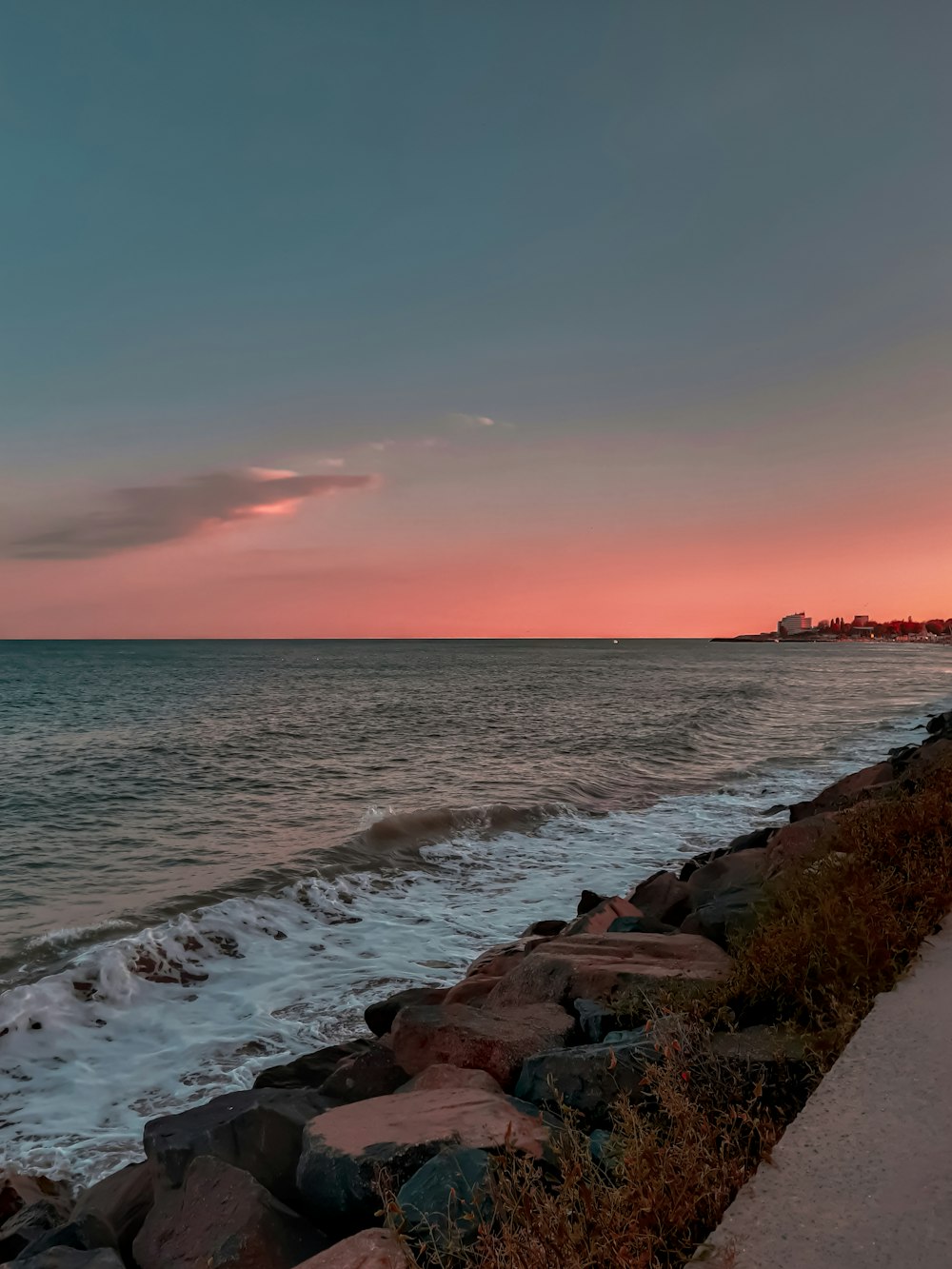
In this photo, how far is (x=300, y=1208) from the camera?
470cm

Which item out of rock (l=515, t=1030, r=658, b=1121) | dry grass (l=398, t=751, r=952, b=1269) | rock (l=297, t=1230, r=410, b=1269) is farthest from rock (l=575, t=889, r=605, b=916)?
rock (l=297, t=1230, r=410, b=1269)

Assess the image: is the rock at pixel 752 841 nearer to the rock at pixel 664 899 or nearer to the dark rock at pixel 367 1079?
the rock at pixel 664 899

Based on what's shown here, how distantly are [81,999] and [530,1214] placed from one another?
858 cm

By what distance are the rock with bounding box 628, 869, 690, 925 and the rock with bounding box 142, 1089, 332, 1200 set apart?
6113 mm

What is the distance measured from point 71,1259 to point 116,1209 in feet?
3.68

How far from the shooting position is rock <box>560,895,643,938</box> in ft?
31.1

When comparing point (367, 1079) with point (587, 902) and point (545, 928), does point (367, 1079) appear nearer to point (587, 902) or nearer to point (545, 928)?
point (545, 928)

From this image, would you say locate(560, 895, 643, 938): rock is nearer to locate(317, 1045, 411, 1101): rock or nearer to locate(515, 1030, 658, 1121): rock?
locate(317, 1045, 411, 1101): rock

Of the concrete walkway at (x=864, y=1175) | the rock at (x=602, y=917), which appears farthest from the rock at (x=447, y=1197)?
the rock at (x=602, y=917)

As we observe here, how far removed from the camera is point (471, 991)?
8.40 meters

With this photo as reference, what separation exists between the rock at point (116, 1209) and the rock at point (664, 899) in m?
6.61

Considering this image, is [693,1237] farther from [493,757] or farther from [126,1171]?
[493,757]

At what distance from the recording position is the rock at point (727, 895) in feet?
26.2

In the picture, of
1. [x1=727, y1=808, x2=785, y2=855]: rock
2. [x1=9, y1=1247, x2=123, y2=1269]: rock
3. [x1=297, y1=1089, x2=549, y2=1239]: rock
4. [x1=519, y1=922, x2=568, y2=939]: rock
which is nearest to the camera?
[x1=297, y1=1089, x2=549, y2=1239]: rock
